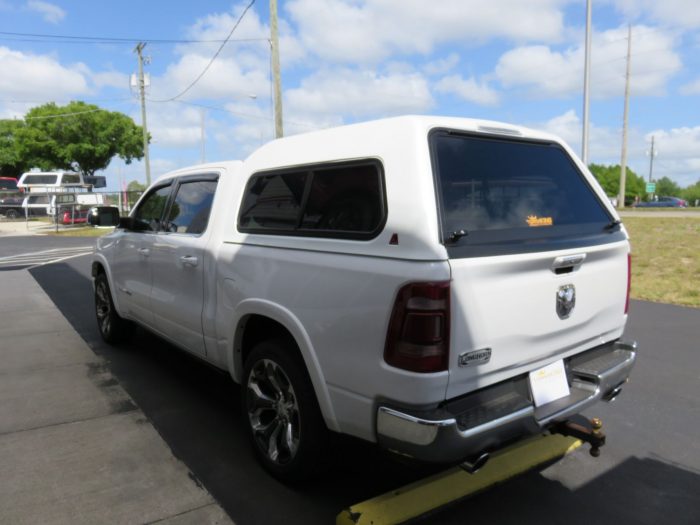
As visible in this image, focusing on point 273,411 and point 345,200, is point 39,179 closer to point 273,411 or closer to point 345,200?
point 273,411

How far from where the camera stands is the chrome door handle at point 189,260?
370cm

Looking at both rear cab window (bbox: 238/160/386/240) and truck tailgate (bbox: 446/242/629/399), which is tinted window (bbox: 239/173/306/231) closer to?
rear cab window (bbox: 238/160/386/240)

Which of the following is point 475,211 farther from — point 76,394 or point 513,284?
point 76,394

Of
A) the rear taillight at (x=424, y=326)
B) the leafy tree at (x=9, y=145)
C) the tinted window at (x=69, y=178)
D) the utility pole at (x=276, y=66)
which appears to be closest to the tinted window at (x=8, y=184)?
the leafy tree at (x=9, y=145)

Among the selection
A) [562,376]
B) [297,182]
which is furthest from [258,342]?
[562,376]

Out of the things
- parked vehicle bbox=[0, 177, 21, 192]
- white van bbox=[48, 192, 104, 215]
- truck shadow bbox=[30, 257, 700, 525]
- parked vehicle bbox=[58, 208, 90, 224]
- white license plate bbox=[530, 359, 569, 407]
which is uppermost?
parked vehicle bbox=[0, 177, 21, 192]

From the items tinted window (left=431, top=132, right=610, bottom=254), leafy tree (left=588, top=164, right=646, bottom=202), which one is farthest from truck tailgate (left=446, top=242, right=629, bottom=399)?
leafy tree (left=588, top=164, right=646, bottom=202)

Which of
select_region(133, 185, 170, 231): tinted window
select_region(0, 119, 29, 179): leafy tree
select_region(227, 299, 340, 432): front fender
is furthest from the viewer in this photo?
select_region(0, 119, 29, 179): leafy tree

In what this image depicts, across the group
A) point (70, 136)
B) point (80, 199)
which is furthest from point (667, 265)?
point (70, 136)

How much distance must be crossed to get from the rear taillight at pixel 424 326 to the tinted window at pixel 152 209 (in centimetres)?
297

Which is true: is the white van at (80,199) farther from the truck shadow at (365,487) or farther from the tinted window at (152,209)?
the truck shadow at (365,487)

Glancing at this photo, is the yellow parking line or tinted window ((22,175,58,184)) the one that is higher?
tinted window ((22,175,58,184))

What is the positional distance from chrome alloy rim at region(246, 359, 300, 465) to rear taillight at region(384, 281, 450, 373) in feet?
2.88

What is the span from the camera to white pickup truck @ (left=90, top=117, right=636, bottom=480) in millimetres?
2256
